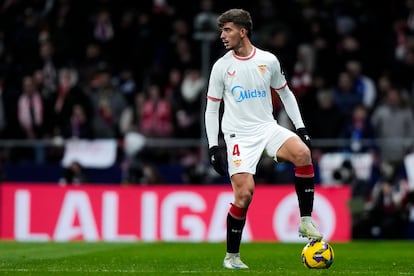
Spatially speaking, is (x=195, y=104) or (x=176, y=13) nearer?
(x=195, y=104)

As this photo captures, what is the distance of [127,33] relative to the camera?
25.5 metres

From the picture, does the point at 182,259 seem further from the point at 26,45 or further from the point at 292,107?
the point at 26,45

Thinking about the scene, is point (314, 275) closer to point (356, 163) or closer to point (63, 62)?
point (356, 163)

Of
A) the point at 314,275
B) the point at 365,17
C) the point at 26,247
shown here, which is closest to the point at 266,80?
the point at 314,275

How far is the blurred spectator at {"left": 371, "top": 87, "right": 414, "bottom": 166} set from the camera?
847 inches

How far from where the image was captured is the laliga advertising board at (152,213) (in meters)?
20.7

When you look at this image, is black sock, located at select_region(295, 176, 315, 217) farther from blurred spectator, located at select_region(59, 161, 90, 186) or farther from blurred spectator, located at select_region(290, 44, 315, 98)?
blurred spectator, located at select_region(59, 161, 90, 186)

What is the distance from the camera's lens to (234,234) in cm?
1179

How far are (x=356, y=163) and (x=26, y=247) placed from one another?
23.4 ft

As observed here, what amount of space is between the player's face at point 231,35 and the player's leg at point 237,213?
134 centimetres

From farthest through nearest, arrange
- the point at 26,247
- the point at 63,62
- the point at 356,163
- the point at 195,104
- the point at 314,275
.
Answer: the point at 63,62
the point at 195,104
the point at 356,163
the point at 26,247
the point at 314,275

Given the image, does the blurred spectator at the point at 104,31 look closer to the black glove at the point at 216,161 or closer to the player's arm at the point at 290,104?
the player's arm at the point at 290,104

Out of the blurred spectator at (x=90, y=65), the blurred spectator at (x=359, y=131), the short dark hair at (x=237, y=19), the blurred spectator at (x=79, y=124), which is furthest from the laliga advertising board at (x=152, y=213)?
the short dark hair at (x=237, y=19)

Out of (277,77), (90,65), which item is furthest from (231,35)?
(90,65)
